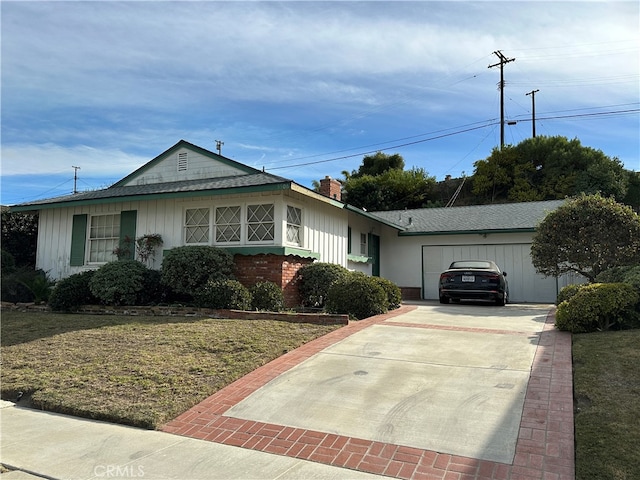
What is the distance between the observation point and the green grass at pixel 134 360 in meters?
5.29

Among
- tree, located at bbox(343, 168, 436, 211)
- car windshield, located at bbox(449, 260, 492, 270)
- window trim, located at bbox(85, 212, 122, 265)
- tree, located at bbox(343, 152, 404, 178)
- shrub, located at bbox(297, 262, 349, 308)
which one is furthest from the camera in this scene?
Answer: tree, located at bbox(343, 152, 404, 178)

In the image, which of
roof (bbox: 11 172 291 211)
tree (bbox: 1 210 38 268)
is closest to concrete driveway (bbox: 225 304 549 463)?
roof (bbox: 11 172 291 211)

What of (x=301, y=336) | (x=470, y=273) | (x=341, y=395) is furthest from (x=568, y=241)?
(x=341, y=395)

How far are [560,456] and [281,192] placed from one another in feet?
29.1

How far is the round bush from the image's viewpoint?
11062 millimetres

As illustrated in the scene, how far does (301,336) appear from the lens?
25.7 feet

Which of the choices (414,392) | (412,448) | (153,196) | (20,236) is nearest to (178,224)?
(153,196)

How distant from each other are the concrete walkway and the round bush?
580cm

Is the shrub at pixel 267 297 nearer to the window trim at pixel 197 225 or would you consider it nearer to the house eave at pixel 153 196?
the house eave at pixel 153 196

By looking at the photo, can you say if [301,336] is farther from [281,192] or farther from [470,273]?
[470,273]

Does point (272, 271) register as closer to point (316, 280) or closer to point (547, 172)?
point (316, 280)

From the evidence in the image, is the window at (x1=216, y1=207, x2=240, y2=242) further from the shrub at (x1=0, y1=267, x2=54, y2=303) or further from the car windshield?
the car windshield

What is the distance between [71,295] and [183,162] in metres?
5.16

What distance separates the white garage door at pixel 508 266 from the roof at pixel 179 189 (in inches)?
329
